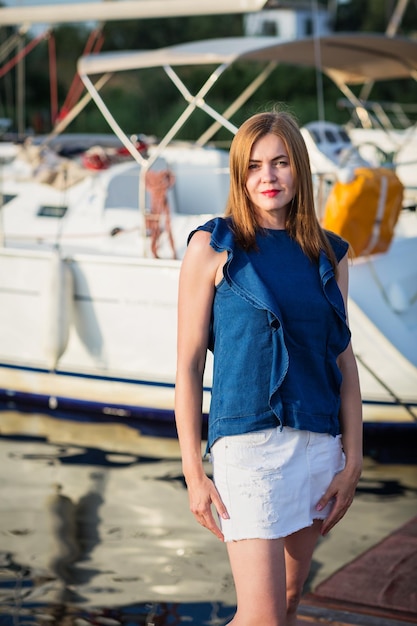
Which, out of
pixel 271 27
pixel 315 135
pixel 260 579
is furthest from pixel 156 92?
pixel 260 579

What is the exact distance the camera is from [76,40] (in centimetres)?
4028

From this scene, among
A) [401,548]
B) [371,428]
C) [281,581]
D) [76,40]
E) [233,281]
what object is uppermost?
[76,40]

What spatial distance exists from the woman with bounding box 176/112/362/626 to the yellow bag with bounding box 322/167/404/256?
5.06 meters

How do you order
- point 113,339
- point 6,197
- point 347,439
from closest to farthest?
point 347,439 → point 113,339 → point 6,197

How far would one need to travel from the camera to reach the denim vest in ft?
8.78

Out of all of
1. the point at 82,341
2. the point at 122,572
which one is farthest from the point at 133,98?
the point at 122,572

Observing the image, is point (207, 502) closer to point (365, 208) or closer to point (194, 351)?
point (194, 351)

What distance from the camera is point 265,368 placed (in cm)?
270

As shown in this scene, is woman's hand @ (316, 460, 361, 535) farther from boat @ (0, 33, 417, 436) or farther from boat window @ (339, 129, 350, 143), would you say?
boat window @ (339, 129, 350, 143)

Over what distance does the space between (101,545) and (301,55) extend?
5699 mm

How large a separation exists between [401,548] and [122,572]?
163cm

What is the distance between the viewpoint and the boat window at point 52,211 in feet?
32.9

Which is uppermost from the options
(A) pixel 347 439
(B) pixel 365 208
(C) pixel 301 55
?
(C) pixel 301 55

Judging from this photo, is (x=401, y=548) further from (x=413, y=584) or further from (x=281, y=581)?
(x=281, y=581)
